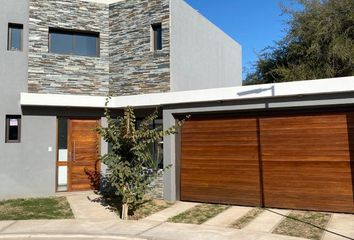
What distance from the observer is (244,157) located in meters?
11.3

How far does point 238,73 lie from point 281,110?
395 inches

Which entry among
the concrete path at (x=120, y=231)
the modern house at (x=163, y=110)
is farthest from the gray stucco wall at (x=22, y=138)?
the concrete path at (x=120, y=231)

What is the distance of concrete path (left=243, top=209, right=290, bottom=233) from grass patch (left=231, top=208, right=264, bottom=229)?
121 mm

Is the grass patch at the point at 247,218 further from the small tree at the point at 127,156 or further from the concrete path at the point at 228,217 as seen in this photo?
the small tree at the point at 127,156

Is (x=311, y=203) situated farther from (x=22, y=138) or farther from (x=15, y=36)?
(x=15, y=36)

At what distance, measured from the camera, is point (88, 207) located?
36.7 ft

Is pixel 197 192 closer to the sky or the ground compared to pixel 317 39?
closer to the ground

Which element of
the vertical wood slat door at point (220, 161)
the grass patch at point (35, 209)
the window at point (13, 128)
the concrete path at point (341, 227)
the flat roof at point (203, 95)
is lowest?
the concrete path at point (341, 227)

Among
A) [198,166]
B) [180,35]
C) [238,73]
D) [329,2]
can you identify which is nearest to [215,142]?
[198,166]

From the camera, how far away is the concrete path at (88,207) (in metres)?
10.1

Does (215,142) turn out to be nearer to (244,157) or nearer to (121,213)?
(244,157)

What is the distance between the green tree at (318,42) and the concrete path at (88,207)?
11351 mm

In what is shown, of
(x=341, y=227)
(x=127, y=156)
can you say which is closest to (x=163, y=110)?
(x=127, y=156)

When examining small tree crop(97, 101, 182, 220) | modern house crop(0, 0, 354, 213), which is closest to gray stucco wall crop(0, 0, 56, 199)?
modern house crop(0, 0, 354, 213)
